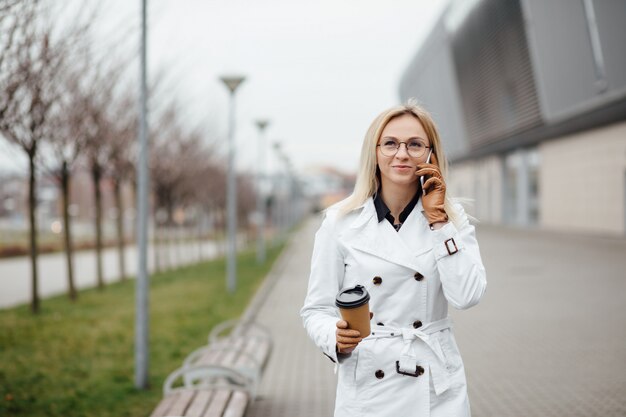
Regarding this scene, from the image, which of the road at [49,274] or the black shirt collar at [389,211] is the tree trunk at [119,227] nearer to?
the road at [49,274]

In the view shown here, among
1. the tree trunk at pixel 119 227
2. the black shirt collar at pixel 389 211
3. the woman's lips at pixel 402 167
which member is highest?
the tree trunk at pixel 119 227

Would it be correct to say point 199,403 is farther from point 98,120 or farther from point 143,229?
point 98,120

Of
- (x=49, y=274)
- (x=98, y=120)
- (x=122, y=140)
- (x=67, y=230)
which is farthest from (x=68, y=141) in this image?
(x=49, y=274)

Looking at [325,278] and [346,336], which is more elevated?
[325,278]

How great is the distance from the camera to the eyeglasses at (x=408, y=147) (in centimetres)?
252

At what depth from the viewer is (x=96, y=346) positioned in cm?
834

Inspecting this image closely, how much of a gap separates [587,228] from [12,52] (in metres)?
27.7

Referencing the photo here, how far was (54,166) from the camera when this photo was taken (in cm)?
1346

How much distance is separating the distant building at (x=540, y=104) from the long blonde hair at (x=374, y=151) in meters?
21.3

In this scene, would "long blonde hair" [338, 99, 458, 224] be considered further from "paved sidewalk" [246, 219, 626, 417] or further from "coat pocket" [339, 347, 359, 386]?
"paved sidewalk" [246, 219, 626, 417]

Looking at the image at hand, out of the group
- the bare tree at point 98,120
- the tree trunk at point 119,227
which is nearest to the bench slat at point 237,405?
the bare tree at point 98,120

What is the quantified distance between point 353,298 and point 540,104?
3128 centimetres

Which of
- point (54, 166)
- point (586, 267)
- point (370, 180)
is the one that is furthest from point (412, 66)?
point (370, 180)

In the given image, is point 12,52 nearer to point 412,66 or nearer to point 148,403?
point 148,403
